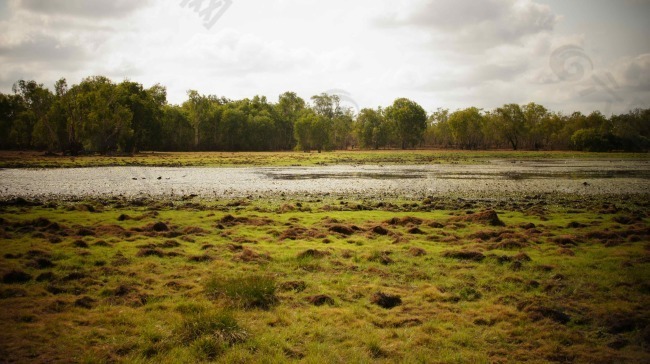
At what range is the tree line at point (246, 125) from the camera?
315 feet

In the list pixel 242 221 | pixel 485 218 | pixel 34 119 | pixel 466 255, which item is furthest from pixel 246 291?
pixel 34 119

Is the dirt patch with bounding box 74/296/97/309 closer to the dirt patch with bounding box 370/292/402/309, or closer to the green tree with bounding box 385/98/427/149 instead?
the dirt patch with bounding box 370/292/402/309

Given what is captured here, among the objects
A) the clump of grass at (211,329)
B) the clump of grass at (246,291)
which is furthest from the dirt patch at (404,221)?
the clump of grass at (211,329)

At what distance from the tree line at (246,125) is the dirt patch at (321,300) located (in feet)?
311

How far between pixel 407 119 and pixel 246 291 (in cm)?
16500

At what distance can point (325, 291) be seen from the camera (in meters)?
11.2

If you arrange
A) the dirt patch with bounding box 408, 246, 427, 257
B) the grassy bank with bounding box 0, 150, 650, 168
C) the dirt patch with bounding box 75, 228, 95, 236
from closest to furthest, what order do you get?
the dirt patch with bounding box 408, 246, 427, 257, the dirt patch with bounding box 75, 228, 95, 236, the grassy bank with bounding box 0, 150, 650, 168

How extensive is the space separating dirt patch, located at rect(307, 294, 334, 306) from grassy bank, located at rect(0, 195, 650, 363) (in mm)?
39

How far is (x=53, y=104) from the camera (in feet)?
347

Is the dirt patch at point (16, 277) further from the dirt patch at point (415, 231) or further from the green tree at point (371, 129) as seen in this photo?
the green tree at point (371, 129)

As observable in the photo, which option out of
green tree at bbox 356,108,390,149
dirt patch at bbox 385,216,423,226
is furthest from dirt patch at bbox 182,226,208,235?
green tree at bbox 356,108,390,149

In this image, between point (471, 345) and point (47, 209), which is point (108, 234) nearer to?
point (47, 209)

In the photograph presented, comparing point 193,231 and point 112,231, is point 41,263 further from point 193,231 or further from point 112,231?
point 193,231

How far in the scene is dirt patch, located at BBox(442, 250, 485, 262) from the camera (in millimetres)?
14344
